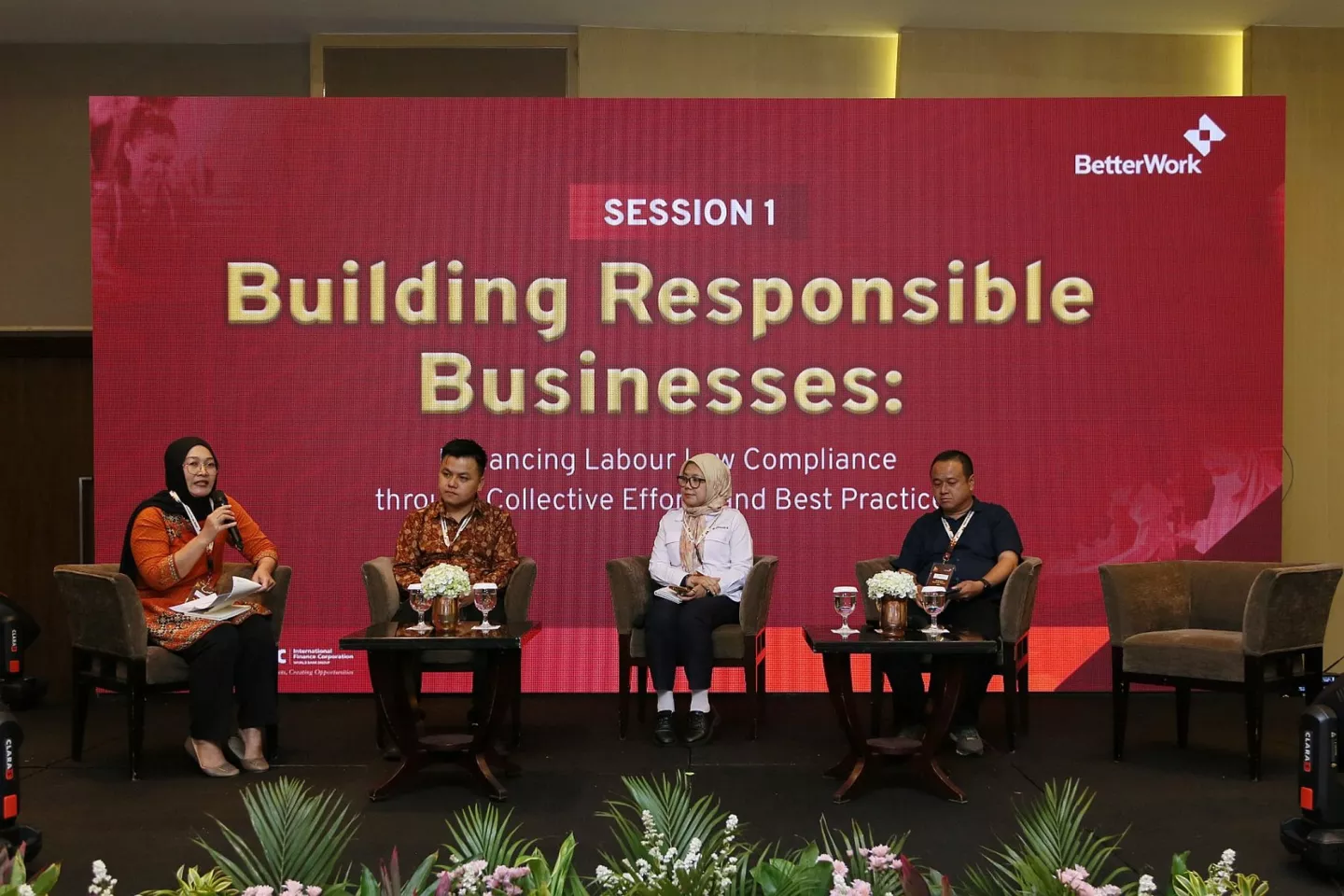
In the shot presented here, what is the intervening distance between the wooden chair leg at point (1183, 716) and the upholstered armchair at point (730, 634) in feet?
4.91

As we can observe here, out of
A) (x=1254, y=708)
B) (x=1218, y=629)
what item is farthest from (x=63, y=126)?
(x=1254, y=708)

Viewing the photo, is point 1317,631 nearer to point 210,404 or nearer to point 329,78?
point 210,404

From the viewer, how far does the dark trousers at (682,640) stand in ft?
15.7

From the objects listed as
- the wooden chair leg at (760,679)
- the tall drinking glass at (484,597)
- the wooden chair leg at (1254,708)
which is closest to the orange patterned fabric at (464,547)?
the tall drinking glass at (484,597)

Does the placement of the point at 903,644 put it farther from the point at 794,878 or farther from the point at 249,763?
the point at 794,878

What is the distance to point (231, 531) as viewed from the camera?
461cm

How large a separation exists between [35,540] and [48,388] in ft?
2.60

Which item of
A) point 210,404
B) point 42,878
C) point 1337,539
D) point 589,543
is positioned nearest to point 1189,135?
point 1337,539

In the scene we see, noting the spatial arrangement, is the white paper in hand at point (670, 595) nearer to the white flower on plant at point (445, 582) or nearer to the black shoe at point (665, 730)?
the black shoe at point (665, 730)

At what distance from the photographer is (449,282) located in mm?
5770

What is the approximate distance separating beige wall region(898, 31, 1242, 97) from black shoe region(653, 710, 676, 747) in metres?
3.45

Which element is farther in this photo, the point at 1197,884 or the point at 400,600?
the point at 400,600

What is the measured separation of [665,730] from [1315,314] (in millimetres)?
3760

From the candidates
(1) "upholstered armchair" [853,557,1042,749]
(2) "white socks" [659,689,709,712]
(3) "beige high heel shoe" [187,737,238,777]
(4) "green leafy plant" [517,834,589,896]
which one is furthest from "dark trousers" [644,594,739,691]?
(4) "green leafy plant" [517,834,589,896]
